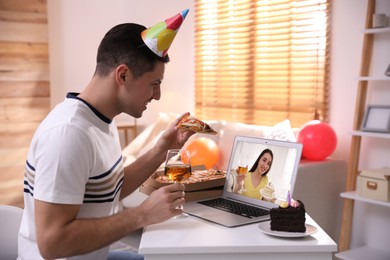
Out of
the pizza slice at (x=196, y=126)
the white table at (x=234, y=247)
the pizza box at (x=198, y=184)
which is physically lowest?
the white table at (x=234, y=247)

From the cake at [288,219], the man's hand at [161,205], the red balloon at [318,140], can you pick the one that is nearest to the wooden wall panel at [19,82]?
the red balloon at [318,140]

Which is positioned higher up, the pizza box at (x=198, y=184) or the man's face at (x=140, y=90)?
the man's face at (x=140, y=90)

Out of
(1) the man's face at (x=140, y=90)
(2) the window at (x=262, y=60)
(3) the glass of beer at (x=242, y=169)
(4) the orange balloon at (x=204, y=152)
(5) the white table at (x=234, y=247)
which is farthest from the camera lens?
(4) the orange balloon at (x=204, y=152)

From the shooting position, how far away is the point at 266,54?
4.12m

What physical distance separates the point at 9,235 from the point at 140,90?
2.30ft

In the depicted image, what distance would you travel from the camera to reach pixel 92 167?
57.1 inches

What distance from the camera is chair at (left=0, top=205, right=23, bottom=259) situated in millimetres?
A: 1721

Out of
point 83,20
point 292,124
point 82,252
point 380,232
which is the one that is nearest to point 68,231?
point 82,252

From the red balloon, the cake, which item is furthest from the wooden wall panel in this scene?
the cake

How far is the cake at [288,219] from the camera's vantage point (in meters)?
1.41

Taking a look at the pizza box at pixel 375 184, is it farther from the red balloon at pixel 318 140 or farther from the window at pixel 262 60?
the window at pixel 262 60

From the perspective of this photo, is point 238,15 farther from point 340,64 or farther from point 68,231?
point 68,231

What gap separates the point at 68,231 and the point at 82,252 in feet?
0.26

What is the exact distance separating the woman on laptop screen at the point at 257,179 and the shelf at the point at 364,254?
5.04 ft
